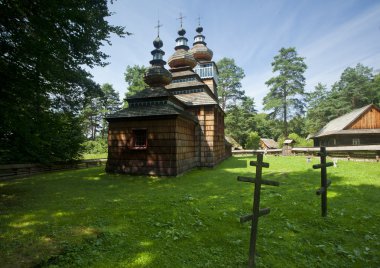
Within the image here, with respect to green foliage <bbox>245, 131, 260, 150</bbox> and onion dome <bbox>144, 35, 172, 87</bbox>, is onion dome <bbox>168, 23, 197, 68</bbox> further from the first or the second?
green foliage <bbox>245, 131, 260, 150</bbox>

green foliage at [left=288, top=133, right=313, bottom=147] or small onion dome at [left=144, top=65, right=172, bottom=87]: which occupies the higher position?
small onion dome at [left=144, top=65, right=172, bottom=87]

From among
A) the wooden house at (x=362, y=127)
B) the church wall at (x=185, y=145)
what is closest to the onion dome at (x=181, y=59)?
the church wall at (x=185, y=145)

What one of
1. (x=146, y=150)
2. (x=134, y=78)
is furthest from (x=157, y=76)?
(x=134, y=78)

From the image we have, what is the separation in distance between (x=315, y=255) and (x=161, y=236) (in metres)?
3.21

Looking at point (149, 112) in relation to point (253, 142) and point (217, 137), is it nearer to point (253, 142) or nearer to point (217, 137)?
point (217, 137)

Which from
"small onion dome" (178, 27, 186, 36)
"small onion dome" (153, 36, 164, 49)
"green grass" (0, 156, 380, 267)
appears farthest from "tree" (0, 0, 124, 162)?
"small onion dome" (178, 27, 186, 36)

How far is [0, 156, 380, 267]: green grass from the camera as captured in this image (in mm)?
4039

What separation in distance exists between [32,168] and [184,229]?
48.3 feet

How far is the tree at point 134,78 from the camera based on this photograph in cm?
4085

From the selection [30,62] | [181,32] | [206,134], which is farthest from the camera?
[181,32]

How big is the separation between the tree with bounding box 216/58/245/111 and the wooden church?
93.6 feet

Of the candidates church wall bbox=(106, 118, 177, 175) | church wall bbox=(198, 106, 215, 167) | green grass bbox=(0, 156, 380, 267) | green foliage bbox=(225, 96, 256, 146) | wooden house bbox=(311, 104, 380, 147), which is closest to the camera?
green grass bbox=(0, 156, 380, 267)

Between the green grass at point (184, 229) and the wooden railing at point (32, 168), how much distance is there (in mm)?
4951

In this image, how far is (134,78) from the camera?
139 feet
